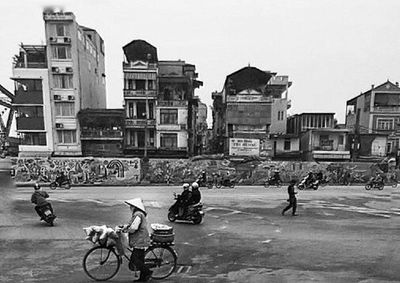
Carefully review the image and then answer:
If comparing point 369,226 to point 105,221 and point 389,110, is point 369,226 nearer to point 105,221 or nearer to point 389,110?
point 105,221

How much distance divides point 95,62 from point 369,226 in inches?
1487

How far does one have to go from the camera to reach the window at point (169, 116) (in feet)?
110

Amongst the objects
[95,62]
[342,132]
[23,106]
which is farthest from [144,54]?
[342,132]

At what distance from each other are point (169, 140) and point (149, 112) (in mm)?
3939

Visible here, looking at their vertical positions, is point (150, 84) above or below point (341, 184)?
above

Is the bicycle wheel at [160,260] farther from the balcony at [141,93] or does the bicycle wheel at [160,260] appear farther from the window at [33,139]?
the window at [33,139]

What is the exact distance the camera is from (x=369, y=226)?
34.0ft

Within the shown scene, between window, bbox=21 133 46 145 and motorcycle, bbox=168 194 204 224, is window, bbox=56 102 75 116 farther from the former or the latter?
motorcycle, bbox=168 194 204 224

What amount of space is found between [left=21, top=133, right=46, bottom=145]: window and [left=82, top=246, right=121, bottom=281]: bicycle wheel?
2998cm

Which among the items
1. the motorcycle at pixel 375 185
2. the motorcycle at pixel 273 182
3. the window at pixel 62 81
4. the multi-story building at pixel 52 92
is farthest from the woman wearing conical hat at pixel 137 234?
the window at pixel 62 81

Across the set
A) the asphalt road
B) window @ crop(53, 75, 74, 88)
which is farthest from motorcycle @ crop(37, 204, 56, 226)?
window @ crop(53, 75, 74, 88)

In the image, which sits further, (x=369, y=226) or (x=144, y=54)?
(x=144, y=54)

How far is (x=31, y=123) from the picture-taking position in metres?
31.3

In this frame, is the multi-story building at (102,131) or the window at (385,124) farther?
the window at (385,124)
